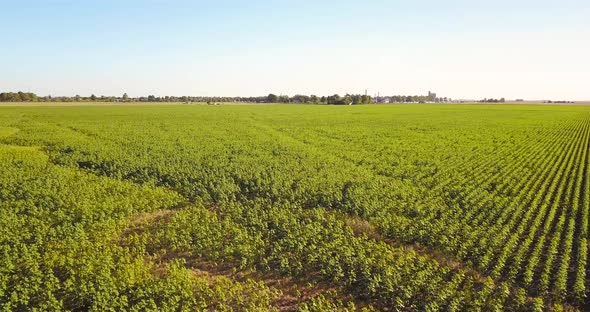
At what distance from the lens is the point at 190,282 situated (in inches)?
430

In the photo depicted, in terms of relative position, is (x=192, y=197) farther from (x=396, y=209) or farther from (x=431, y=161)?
(x=431, y=161)

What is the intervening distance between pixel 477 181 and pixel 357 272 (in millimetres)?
13528

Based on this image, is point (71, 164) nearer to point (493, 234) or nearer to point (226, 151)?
point (226, 151)

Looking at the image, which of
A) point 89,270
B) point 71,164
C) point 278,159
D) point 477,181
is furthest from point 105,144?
point 477,181

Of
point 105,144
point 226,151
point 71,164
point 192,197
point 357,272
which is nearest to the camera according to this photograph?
point 357,272

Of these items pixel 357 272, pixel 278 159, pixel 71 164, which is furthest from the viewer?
pixel 278 159

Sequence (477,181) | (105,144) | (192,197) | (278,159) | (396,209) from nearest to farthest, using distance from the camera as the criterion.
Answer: (396,209)
(192,197)
(477,181)
(278,159)
(105,144)

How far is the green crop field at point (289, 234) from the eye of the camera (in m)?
10.5

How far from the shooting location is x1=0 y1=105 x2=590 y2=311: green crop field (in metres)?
10.5

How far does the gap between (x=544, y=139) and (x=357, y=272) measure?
1616 inches

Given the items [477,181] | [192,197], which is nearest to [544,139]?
[477,181]

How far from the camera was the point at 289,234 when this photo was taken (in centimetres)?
1414

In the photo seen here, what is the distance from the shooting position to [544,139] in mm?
43719

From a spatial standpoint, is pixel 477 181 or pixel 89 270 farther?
pixel 477 181
